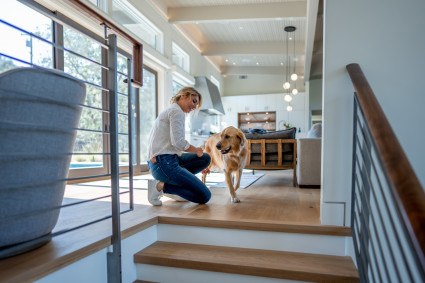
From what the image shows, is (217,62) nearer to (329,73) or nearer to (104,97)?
(104,97)

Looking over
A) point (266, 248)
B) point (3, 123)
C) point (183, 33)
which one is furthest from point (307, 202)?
point (183, 33)

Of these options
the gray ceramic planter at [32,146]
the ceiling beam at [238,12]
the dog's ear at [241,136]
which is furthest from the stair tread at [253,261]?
the ceiling beam at [238,12]

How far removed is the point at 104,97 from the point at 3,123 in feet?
12.1

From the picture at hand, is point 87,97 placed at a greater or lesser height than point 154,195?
greater

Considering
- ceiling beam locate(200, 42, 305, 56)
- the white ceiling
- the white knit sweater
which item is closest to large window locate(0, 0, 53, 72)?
the white knit sweater

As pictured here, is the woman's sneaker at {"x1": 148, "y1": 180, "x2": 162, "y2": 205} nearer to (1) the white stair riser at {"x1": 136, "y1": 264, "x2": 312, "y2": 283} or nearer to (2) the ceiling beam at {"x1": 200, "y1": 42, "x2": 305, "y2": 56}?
(1) the white stair riser at {"x1": 136, "y1": 264, "x2": 312, "y2": 283}

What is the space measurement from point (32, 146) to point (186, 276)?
1.05m

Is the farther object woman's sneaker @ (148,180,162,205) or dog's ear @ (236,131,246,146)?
dog's ear @ (236,131,246,146)

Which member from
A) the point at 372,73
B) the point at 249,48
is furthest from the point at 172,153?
the point at 249,48

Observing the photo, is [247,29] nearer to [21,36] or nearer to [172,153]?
[21,36]

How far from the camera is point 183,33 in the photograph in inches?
279

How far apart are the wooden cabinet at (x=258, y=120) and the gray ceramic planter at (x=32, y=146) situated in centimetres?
1008

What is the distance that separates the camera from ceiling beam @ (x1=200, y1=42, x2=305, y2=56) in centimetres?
768

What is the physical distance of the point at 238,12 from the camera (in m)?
5.72
